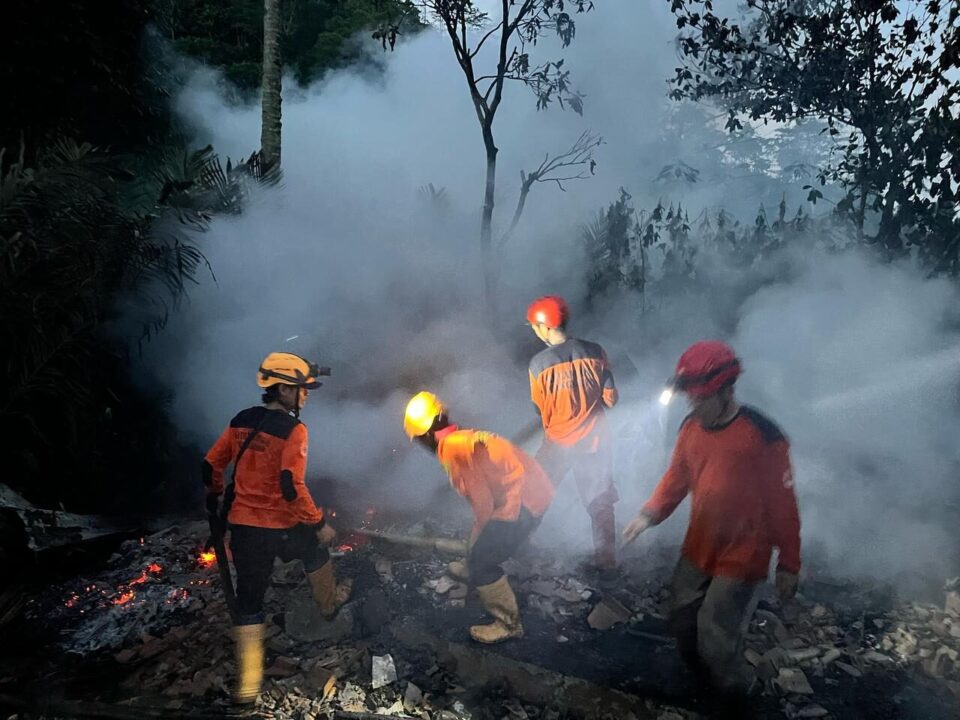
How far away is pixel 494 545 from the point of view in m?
4.09

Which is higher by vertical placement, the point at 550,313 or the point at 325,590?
the point at 550,313

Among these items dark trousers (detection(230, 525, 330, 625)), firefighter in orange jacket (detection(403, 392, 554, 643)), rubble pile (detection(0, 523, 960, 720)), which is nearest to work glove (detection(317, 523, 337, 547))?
dark trousers (detection(230, 525, 330, 625))

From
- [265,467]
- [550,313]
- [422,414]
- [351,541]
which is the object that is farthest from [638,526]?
[351,541]

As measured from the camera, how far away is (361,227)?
34.2ft

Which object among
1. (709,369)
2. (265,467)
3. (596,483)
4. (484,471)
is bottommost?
(265,467)

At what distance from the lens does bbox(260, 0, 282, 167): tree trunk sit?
871 centimetres

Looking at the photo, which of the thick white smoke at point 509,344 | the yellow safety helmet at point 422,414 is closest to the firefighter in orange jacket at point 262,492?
the yellow safety helmet at point 422,414

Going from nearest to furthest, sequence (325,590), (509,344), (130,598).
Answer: (325,590) < (130,598) < (509,344)

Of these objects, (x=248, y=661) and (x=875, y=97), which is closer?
(x=248, y=661)

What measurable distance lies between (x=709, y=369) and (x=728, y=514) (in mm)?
724

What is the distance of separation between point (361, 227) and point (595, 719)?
821cm

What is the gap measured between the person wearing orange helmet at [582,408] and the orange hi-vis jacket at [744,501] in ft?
5.17

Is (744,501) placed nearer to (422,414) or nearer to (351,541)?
(422,414)

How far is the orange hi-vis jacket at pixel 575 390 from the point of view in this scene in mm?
5004
